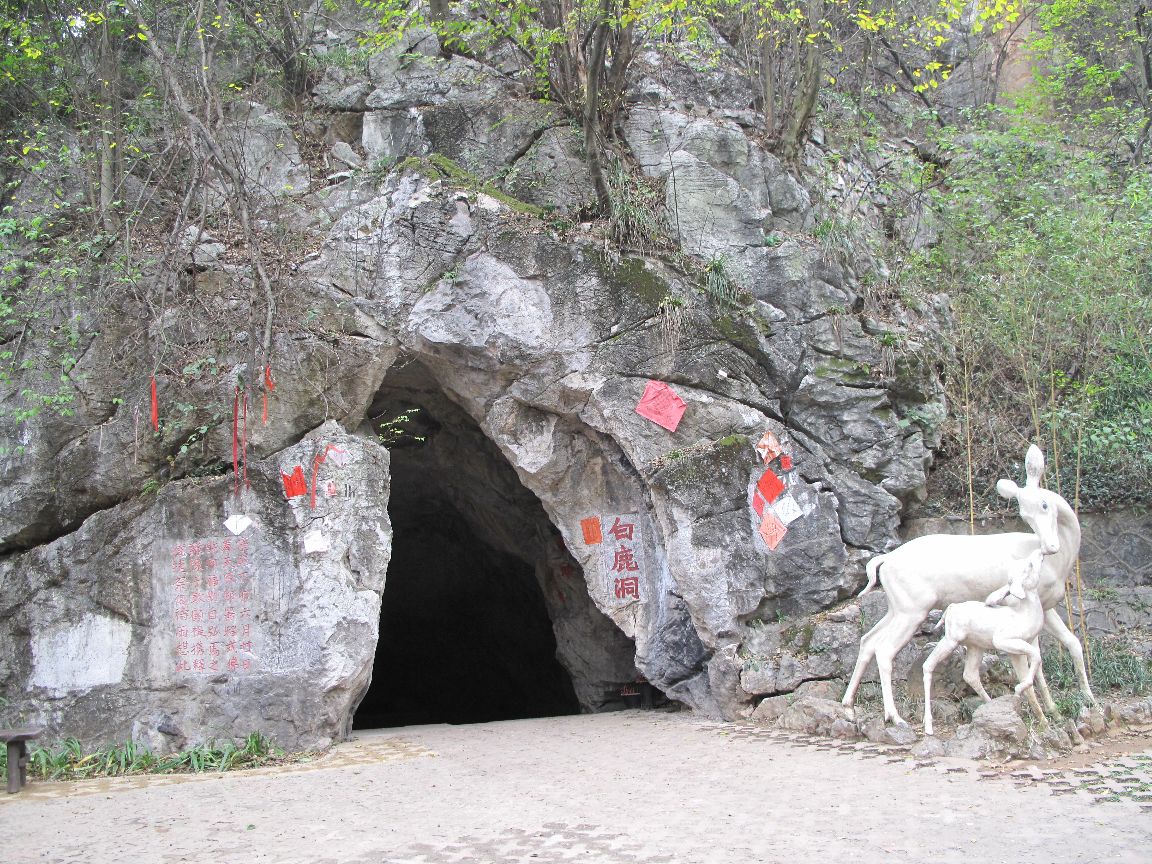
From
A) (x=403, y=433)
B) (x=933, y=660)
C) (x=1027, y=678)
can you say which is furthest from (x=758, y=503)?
(x=403, y=433)

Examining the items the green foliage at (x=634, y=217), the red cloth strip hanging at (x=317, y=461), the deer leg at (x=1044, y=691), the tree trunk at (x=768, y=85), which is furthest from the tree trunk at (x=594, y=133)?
the deer leg at (x=1044, y=691)

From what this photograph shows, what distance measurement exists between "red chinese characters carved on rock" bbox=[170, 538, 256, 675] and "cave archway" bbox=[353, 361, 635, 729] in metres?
1.69

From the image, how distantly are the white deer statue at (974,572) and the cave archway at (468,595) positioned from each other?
3996 millimetres

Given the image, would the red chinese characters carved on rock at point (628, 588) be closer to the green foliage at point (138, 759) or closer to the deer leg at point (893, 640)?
the deer leg at point (893, 640)

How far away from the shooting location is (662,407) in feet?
27.8

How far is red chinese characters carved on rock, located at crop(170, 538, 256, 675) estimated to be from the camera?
776cm

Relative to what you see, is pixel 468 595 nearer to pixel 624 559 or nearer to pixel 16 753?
pixel 624 559

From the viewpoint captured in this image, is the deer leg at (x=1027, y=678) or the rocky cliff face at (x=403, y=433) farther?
the rocky cliff face at (x=403, y=433)

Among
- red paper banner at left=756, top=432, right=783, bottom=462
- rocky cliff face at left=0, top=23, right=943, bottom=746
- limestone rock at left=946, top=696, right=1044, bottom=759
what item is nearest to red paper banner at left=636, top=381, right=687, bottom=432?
rocky cliff face at left=0, top=23, right=943, bottom=746

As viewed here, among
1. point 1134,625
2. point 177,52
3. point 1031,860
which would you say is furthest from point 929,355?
point 177,52

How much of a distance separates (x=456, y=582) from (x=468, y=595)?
28cm

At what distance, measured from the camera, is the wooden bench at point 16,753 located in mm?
6457

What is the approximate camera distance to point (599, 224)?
9094 mm

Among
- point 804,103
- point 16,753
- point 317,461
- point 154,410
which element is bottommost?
point 16,753
